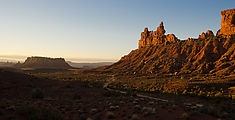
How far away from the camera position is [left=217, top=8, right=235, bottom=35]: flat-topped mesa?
72062mm

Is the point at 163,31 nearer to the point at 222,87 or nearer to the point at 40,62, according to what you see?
the point at 222,87

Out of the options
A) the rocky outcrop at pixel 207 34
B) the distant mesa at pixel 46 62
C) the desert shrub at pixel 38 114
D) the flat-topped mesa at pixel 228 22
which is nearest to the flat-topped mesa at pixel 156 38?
the rocky outcrop at pixel 207 34

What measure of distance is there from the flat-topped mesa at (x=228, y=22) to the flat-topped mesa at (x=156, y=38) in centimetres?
2542

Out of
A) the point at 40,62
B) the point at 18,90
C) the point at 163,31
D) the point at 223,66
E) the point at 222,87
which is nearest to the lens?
the point at 18,90

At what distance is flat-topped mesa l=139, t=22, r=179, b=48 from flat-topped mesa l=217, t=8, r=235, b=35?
83.4 feet

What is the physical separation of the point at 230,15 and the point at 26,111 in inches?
3816

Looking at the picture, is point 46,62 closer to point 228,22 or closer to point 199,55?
point 199,55

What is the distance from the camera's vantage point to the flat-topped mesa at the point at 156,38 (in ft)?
318

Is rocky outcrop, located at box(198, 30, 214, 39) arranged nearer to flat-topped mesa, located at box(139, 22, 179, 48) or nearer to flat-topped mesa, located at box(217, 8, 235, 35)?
flat-topped mesa, located at box(217, 8, 235, 35)

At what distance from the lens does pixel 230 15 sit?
73.7m

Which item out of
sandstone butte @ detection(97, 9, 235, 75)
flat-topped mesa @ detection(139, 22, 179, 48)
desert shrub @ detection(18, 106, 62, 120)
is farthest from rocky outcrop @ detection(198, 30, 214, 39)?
desert shrub @ detection(18, 106, 62, 120)

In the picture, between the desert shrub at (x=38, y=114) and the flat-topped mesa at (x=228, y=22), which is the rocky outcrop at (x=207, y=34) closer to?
the flat-topped mesa at (x=228, y=22)

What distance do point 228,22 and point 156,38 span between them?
44.1 metres

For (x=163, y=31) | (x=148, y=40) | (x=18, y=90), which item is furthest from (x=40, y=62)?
(x=18, y=90)
